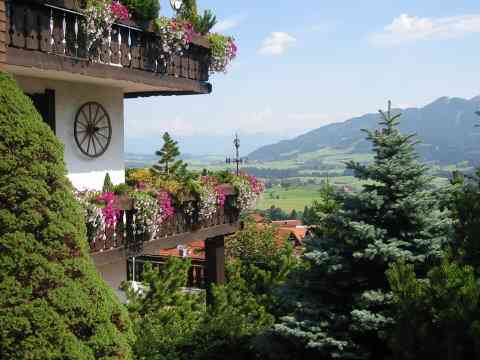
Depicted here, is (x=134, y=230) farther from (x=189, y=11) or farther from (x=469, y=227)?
(x=469, y=227)

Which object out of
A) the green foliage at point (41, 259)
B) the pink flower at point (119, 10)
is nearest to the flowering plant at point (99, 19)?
the pink flower at point (119, 10)

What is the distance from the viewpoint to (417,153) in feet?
24.6

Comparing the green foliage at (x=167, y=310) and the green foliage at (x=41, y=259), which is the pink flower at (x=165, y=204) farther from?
the green foliage at (x=41, y=259)

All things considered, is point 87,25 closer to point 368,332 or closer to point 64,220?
point 64,220

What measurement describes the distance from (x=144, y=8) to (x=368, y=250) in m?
6.29

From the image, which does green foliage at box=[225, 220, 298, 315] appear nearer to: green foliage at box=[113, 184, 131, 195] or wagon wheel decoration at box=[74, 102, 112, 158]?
green foliage at box=[113, 184, 131, 195]

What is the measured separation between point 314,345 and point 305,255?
43.3 inches

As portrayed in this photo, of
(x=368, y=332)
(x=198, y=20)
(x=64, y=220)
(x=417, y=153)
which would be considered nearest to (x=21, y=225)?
(x=64, y=220)

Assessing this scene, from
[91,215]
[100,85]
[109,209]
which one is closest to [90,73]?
[109,209]

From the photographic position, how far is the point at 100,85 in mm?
12383

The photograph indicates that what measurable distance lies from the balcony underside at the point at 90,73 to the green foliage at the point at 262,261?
13.5ft

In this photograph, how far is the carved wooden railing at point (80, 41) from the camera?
8.62 m

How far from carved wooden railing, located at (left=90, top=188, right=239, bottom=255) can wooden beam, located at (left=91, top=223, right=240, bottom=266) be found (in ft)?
0.18

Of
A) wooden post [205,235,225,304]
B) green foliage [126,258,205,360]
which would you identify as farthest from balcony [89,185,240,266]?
green foliage [126,258,205,360]
